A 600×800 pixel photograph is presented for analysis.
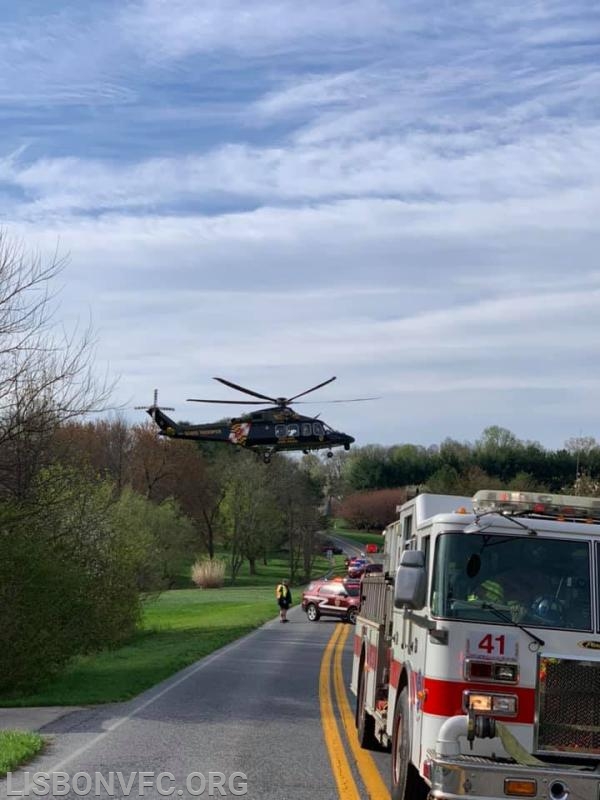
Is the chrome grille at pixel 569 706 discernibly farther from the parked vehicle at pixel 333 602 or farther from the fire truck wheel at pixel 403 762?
the parked vehicle at pixel 333 602

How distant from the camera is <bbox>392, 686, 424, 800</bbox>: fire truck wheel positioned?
344 inches

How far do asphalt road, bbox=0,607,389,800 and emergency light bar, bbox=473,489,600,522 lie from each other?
284 centimetres

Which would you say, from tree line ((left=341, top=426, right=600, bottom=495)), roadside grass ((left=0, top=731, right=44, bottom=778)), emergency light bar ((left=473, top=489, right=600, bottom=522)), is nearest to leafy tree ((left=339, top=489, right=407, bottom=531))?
tree line ((left=341, top=426, right=600, bottom=495))

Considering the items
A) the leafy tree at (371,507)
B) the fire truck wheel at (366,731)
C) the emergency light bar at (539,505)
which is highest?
the leafy tree at (371,507)

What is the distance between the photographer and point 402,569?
27.8 feet

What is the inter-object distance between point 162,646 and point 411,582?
24.7m

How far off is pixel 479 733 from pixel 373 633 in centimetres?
480

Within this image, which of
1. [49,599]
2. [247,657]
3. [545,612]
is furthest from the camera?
[247,657]

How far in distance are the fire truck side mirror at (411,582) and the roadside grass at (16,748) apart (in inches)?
171

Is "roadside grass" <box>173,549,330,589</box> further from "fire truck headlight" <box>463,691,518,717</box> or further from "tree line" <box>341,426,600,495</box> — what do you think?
"fire truck headlight" <box>463,691,518,717</box>

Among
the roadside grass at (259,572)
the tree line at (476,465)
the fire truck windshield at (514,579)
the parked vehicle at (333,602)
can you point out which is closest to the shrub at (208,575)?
the roadside grass at (259,572)

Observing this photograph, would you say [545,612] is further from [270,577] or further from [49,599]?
[270,577]

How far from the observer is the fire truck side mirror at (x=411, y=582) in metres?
8.27

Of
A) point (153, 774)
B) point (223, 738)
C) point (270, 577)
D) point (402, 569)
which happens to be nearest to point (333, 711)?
point (223, 738)
